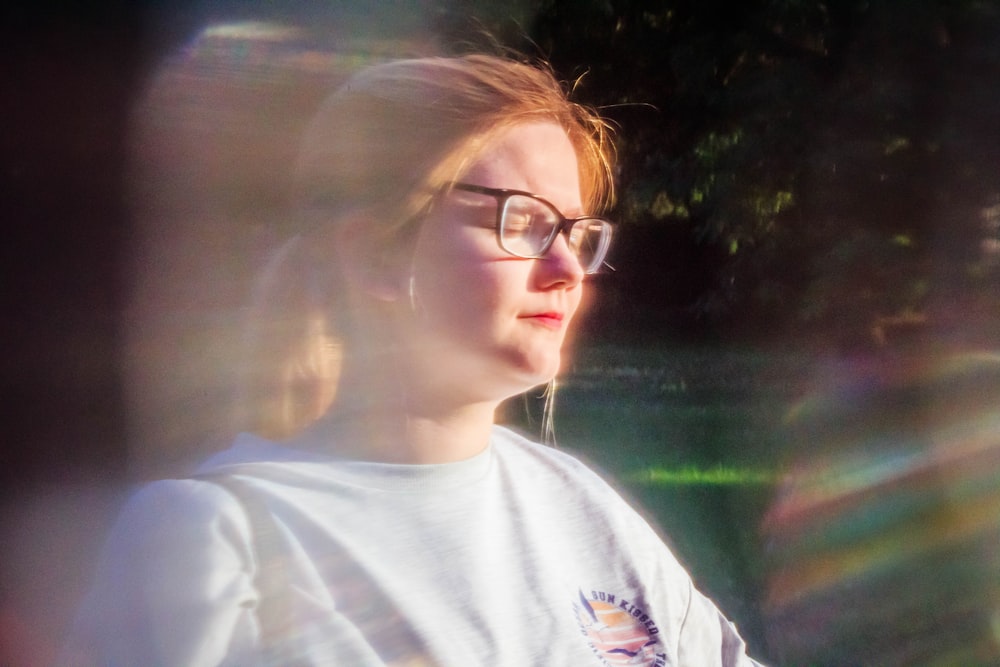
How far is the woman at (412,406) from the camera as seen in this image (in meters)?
1.07

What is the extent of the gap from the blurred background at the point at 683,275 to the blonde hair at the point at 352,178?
6 centimetres

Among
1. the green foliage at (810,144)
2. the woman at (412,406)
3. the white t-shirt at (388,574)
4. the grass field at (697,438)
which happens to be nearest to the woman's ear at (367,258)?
the woman at (412,406)

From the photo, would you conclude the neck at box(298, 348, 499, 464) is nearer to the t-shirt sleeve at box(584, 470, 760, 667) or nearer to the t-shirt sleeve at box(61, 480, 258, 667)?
the t-shirt sleeve at box(61, 480, 258, 667)

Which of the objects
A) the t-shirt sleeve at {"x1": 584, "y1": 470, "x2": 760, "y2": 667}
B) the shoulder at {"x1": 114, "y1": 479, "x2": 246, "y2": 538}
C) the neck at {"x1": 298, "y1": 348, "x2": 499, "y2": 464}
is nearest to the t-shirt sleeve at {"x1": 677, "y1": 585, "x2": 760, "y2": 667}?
the t-shirt sleeve at {"x1": 584, "y1": 470, "x2": 760, "y2": 667}

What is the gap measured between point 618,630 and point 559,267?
0.50 metres

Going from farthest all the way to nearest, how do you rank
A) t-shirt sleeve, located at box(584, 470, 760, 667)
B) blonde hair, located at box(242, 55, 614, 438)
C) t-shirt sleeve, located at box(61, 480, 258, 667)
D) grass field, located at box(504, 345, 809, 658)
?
grass field, located at box(504, 345, 809, 658)
t-shirt sleeve, located at box(584, 470, 760, 667)
blonde hair, located at box(242, 55, 614, 438)
t-shirt sleeve, located at box(61, 480, 258, 667)

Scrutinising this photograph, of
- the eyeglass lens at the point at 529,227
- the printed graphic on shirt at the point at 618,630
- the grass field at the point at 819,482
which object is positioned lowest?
the grass field at the point at 819,482

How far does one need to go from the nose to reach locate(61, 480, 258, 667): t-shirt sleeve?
49 cm

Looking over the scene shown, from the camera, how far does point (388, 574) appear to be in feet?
3.66

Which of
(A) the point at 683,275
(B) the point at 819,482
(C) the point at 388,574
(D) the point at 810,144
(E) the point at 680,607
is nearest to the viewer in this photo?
(C) the point at 388,574

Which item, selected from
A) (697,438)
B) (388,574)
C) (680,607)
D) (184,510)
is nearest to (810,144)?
(697,438)

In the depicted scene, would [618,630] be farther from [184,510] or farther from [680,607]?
[184,510]

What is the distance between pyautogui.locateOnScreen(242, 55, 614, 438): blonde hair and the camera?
119 centimetres

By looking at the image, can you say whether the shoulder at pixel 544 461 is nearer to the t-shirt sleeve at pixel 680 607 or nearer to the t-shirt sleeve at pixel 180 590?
the t-shirt sleeve at pixel 680 607
